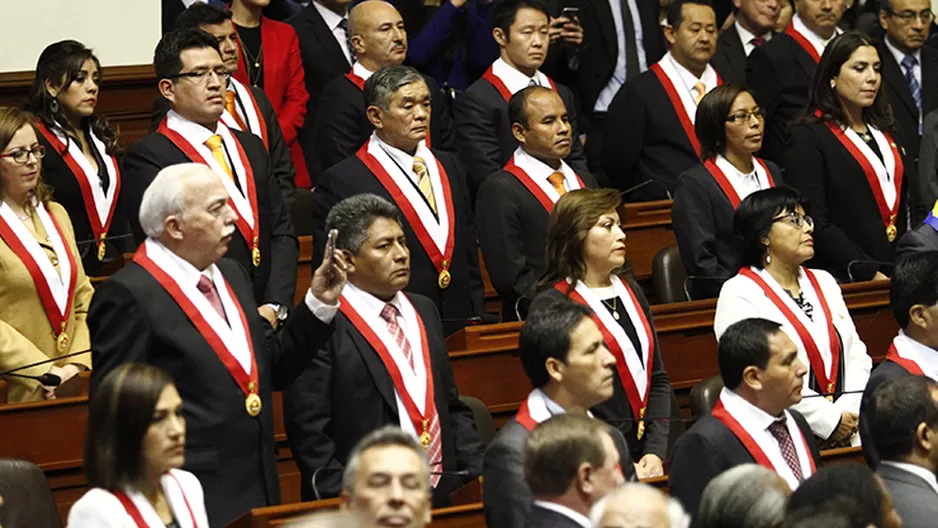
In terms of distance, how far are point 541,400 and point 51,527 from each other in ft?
3.67

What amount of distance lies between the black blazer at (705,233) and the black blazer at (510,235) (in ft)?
1.50

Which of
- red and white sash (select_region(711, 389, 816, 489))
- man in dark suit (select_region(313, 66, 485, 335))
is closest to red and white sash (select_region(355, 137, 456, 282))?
man in dark suit (select_region(313, 66, 485, 335))

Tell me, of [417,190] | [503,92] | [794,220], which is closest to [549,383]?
[794,220]

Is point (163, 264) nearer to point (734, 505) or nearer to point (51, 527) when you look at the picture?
point (51, 527)

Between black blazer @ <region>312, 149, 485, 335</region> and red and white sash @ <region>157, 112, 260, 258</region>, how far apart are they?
211mm

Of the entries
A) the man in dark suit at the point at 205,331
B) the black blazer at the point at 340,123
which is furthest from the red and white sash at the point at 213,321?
the black blazer at the point at 340,123

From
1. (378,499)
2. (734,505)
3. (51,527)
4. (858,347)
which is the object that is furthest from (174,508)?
(858,347)

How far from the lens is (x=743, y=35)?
698 centimetres

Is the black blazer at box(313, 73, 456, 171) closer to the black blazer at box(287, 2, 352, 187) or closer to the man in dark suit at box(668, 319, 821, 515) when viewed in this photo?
the black blazer at box(287, 2, 352, 187)

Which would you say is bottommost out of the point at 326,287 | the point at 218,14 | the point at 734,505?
the point at 734,505

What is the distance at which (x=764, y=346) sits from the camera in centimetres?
398

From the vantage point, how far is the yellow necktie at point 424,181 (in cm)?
511

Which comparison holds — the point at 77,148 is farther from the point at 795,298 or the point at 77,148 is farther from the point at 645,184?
the point at 795,298

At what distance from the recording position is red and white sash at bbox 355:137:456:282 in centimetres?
503
